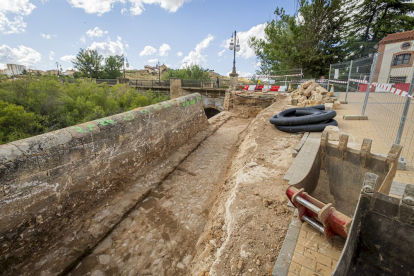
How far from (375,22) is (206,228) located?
94.7 ft

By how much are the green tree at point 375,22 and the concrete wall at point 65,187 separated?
24.5m

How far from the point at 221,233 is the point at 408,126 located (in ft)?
20.3

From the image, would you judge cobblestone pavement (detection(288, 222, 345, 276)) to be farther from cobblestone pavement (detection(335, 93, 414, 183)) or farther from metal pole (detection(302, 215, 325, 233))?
cobblestone pavement (detection(335, 93, 414, 183))

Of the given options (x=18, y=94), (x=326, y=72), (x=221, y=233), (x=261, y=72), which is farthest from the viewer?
(x=261, y=72)

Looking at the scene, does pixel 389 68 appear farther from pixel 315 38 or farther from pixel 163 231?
pixel 315 38

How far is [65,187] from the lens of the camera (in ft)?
10.2

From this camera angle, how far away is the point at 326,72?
62.7 ft

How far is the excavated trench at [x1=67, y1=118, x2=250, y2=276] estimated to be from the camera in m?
2.80

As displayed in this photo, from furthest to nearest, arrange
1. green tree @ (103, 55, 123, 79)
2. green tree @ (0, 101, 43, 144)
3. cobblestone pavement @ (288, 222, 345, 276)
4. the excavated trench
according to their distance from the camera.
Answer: green tree @ (103, 55, 123, 79) < green tree @ (0, 101, 43, 144) < the excavated trench < cobblestone pavement @ (288, 222, 345, 276)

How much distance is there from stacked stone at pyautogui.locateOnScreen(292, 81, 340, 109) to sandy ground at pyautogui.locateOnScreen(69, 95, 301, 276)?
16.1ft

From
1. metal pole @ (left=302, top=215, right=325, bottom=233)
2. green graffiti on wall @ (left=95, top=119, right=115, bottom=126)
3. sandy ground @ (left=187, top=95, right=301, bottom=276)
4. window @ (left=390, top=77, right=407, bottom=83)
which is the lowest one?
sandy ground @ (left=187, top=95, right=301, bottom=276)

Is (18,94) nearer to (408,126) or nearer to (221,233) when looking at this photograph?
(221,233)

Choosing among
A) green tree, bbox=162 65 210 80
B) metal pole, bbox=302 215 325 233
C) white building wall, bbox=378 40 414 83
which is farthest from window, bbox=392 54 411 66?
green tree, bbox=162 65 210 80

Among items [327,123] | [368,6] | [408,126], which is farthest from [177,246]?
[368,6]
